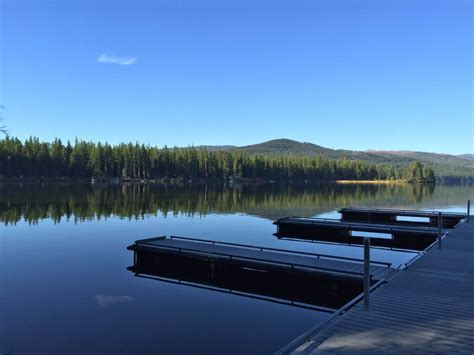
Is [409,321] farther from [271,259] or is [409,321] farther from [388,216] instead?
[388,216]

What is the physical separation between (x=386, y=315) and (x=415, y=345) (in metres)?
1.68

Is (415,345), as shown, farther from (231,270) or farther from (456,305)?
(231,270)

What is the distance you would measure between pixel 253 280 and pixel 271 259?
1145 millimetres

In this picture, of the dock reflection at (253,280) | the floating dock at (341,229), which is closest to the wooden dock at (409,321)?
the dock reflection at (253,280)

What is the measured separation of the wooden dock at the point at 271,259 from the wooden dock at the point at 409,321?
5.44 feet

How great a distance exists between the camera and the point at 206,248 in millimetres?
20047

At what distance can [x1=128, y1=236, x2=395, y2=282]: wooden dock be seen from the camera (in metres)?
15.4

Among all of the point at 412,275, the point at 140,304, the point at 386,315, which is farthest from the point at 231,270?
the point at 386,315

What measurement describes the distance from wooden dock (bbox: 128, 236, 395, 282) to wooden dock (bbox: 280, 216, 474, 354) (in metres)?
1.66

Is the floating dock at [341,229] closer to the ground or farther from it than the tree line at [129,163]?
closer to the ground

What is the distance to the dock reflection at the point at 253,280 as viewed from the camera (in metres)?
14.9

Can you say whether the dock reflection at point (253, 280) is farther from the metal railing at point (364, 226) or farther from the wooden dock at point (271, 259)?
the metal railing at point (364, 226)

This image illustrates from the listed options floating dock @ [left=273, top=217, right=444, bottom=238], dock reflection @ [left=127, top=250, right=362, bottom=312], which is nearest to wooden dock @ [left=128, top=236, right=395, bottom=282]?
dock reflection @ [left=127, top=250, right=362, bottom=312]

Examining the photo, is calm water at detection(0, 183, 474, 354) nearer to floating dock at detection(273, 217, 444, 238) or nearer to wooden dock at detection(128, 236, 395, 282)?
wooden dock at detection(128, 236, 395, 282)
